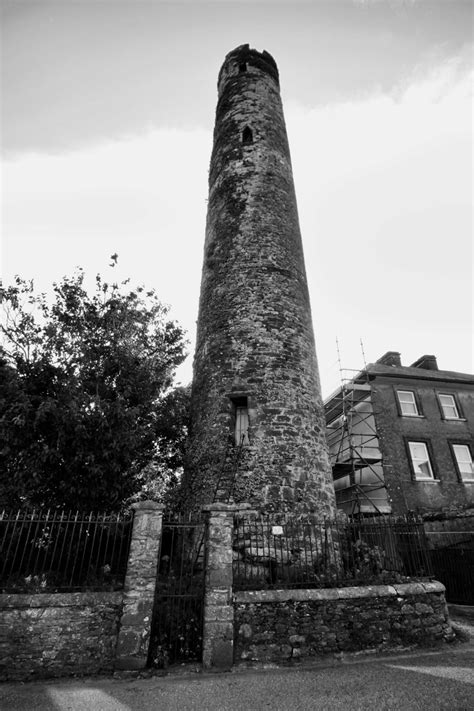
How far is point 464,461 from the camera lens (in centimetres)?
1858

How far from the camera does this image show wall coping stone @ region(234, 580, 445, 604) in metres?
6.53

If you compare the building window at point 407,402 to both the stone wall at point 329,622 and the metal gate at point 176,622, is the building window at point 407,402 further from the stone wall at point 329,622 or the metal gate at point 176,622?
the metal gate at point 176,622

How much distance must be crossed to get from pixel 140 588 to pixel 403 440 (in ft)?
47.9

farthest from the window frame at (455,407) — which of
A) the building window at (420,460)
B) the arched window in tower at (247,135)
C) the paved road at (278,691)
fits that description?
the paved road at (278,691)

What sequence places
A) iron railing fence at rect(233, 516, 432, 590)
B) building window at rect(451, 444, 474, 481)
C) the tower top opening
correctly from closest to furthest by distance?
1. iron railing fence at rect(233, 516, 432, 590)
2. the tower top opening
3. building window at rect(451, 444, 474, 481)

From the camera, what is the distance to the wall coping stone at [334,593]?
653 cm

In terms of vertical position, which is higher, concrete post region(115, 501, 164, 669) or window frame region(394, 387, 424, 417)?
window frame region(394, 387, 424, 417)

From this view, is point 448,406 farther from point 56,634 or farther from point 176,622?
point 56,634

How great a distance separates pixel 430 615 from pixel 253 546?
10.7ft

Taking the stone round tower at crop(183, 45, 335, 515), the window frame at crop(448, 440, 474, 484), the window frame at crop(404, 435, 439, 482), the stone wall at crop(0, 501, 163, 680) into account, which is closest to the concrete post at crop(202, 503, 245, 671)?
the stone wall at crop(0, 501, 163, 680)

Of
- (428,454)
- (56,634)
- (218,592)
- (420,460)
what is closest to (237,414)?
(218,592)

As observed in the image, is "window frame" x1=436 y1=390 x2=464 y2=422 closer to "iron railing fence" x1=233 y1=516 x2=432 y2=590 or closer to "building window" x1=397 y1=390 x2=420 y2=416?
"building window" x1=397 y1=390 x2=420 y2=416

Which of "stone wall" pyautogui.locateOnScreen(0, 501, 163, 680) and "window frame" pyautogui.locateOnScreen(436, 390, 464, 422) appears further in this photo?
"window frame" pyautogui.locateOnScreen(436, 390, 464, 422)

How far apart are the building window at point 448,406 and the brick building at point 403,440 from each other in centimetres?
5
